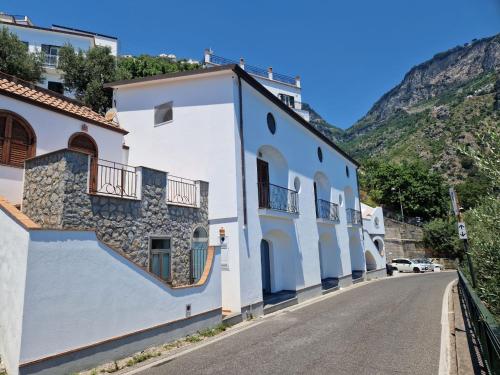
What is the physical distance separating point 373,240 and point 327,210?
43.5ft

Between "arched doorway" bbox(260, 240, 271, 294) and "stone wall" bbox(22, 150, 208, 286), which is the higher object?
"stone wall" bbox(22, 150, 208, 286)

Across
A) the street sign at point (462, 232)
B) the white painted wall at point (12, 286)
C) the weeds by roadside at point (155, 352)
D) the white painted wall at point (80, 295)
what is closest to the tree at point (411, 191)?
the street sign at point (462, 232)

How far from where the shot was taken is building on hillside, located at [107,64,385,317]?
459 inches

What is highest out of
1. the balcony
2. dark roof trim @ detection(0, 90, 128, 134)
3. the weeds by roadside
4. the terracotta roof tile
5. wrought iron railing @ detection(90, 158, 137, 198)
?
the balcony

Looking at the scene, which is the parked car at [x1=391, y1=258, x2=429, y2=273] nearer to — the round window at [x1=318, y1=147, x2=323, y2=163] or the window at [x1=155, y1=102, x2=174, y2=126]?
the round window at [x1=318, y1=147, x2=323, y2=163]

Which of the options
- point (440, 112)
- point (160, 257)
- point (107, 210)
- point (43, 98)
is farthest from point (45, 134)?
point (440, 112)

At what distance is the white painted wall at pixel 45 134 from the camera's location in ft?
29.6

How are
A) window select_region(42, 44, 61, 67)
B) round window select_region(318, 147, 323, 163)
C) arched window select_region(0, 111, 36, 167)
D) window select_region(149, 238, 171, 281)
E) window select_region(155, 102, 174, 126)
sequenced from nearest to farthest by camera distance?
1. arched window select_region(0, 111, 36, 167)
2. window select_region(149, 238, 171, 281)
3. window select_region(155, 102, 174, 126)
4. round window select_region(318, 147, 323, 163)
5. window select_region(42, 44, 61, 67)

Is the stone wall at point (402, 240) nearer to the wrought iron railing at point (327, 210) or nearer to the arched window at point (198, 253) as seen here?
the wrought iron railing at point (327, 210)

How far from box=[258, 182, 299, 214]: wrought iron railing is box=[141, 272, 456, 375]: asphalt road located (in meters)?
4.08

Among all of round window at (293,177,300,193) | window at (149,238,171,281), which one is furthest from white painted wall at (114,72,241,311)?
round window at (293,177,300,193)

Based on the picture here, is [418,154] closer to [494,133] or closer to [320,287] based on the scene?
[320,287]

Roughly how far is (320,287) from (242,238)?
707cm

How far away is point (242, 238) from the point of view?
11516 mm
